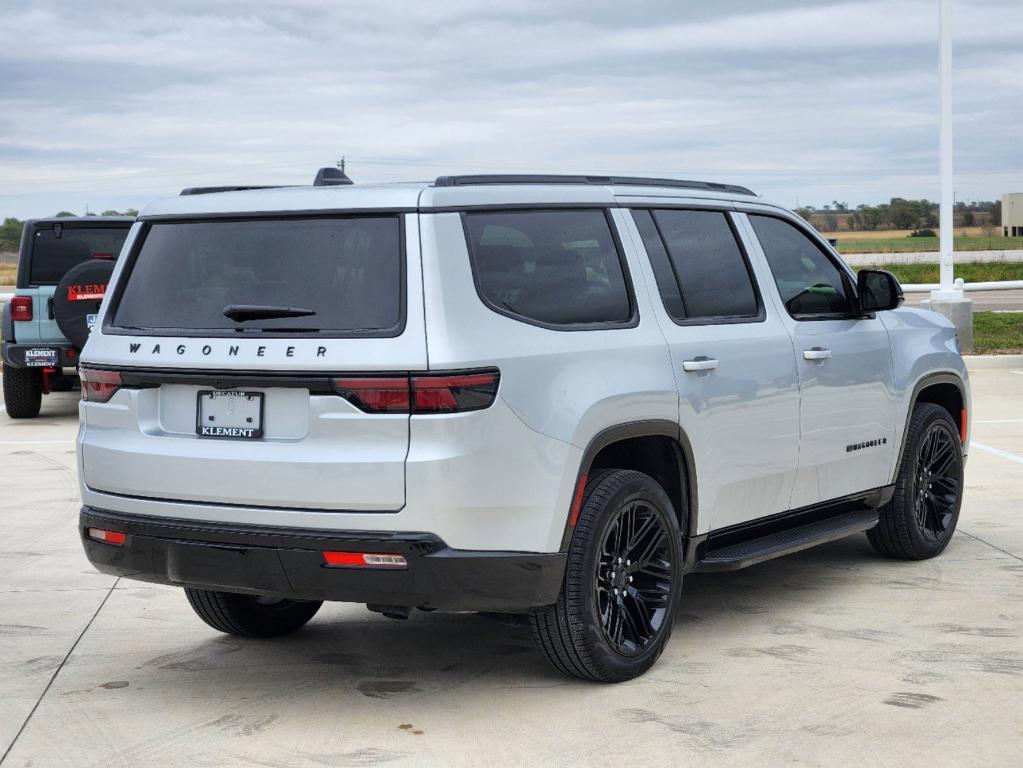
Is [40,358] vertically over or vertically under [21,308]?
under

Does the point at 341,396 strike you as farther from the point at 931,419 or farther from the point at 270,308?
the point at 931,419

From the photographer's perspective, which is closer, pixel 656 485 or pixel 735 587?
pixel 656 485

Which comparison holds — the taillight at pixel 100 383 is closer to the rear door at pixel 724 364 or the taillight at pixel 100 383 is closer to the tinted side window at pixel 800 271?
the rear door at pixel 724 364

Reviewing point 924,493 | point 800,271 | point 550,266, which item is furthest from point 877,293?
point 550,266

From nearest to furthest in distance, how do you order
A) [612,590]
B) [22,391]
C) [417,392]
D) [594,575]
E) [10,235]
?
[417,392] < [594,575] < [612,590] < [22,391] < [10,235]

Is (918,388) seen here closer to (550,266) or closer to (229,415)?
(550,266)

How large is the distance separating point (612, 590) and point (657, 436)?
0.64 meters

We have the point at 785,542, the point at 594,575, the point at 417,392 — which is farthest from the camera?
the point at 785,542

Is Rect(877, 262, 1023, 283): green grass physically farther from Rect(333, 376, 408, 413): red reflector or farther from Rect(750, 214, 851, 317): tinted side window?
Rect(333, 376, 408, 413): red reflector

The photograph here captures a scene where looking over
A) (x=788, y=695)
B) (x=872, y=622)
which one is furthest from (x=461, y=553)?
(x=872, y=622)

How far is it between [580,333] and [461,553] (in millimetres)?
937

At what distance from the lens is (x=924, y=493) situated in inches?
306

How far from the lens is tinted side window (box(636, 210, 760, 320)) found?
5.96m

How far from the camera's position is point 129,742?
16.3 ft
